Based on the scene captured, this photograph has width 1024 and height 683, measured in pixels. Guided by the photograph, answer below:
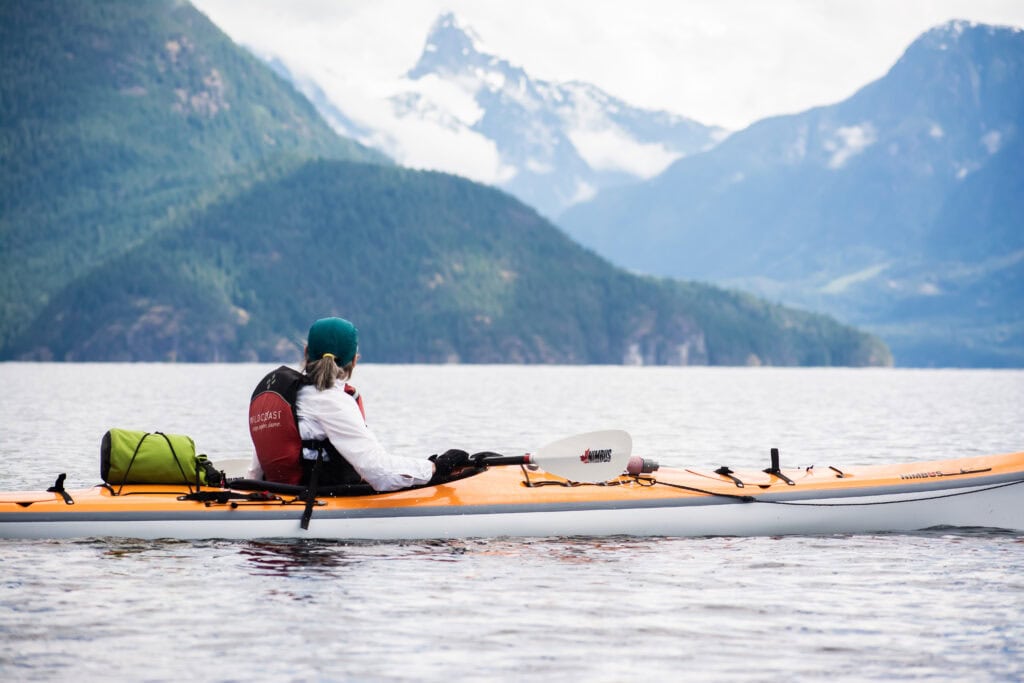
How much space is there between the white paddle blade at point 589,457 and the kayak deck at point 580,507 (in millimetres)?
169

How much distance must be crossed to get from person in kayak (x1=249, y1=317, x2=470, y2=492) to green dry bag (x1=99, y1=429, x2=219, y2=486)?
2.35 feet

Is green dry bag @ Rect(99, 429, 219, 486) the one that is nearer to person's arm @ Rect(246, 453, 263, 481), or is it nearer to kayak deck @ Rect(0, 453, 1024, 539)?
kayak deck @ Rect(0, 453, 1024, 539)

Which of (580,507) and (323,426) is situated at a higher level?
(323,426)

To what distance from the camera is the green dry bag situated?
13.3 metres

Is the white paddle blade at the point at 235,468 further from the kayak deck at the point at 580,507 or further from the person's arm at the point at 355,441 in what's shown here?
the person's arm at the point at 355,441

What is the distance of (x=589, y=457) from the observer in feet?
44.5

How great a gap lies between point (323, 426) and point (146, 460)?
1963mm

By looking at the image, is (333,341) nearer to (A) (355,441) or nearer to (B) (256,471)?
(A) (355,441)

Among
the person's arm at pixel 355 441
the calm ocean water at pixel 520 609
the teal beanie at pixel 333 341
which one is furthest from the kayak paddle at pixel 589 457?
the teal beanie at pixel 333 341

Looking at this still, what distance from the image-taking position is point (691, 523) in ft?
45.2

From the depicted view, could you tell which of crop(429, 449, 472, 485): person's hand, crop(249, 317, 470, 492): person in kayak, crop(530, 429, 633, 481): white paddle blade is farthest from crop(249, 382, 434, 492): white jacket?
crop(530, 429, 633, 481): white paddle blade

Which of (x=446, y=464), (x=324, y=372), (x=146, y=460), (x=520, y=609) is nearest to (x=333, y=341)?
(x=324, y=372)

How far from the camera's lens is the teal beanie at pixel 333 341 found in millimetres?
12648

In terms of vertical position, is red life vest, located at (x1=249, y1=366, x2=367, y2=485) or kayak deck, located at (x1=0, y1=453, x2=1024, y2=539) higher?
red life vest, located at (x1=249, y1=366, x2=367, y2=485)
